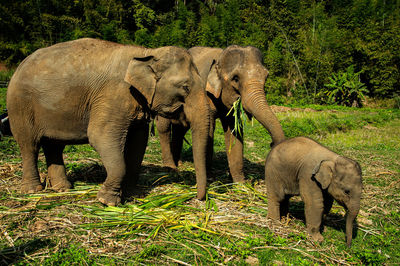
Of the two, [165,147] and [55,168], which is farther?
[165,147]

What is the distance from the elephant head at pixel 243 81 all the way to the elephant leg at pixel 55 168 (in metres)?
3.11

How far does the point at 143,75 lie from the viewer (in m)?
5.34

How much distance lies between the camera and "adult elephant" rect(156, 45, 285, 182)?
615 centimetres

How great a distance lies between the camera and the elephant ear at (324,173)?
4.59 m

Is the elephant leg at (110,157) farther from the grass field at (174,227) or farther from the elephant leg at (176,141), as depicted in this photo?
the elephant leg at (176,141)

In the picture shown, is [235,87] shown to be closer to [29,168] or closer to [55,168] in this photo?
[55,168]

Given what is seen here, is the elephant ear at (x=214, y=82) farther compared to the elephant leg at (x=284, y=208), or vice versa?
the elephant ear at (x=214, y=82)

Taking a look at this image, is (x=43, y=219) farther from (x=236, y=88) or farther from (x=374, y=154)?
(x=374, y=154)

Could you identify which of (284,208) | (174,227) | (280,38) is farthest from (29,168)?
(280,38)

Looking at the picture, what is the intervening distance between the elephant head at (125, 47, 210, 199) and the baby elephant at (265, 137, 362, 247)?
3.65ft

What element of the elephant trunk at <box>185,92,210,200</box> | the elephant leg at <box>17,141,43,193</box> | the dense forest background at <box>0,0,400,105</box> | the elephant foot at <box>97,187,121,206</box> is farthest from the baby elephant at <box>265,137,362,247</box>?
the dense forest background at <box>0,0,400,105</box>

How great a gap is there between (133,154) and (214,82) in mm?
2121

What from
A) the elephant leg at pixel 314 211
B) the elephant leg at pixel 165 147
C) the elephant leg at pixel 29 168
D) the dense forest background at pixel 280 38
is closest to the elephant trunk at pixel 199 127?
the elephant leg at pixel 314 211

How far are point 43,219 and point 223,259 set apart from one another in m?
2.51
